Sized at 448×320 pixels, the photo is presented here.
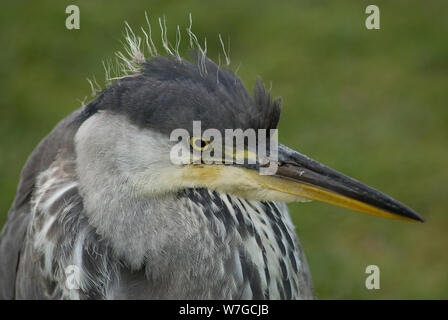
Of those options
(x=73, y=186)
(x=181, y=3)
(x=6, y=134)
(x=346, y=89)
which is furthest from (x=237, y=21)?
Answer: (x=73, y=186)

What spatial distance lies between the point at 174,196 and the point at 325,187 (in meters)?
0.57

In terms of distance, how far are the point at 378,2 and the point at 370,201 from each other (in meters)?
4.54

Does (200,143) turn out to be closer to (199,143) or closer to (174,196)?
(199,143)

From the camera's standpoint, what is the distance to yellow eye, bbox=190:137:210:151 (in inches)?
87.9

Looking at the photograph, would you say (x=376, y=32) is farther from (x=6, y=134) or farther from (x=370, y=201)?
(x=370, y=201)

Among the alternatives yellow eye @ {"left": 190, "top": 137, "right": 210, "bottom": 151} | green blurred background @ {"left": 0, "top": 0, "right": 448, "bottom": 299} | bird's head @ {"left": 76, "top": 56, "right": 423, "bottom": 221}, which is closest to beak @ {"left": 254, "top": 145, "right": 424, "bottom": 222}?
bird's head @ {"left": 76, "top": 56, "right": 423, "bottom": 221}

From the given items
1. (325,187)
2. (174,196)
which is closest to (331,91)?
(325,187)

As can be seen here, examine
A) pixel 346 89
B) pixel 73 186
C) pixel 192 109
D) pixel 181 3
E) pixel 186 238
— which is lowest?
pixel 186 238

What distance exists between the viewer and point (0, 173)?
499cm

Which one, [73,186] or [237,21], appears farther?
[237,21]

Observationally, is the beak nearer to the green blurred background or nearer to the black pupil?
the black pupil

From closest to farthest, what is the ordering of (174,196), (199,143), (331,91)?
(199,143)
(174,196)
(331,91)

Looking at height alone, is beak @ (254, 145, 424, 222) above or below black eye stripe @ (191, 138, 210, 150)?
below

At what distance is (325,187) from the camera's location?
7.63 ft
